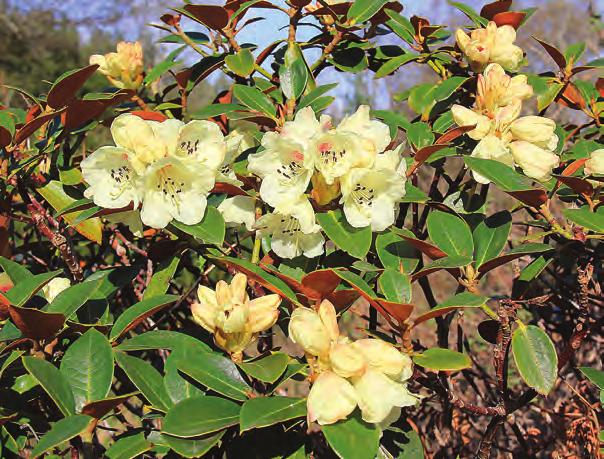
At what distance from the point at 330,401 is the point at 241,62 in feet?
2.54

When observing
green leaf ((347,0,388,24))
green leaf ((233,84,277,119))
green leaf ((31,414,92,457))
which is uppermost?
green leaf ((347,0,388,24))

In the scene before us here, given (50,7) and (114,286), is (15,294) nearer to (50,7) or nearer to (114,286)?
(114,286)

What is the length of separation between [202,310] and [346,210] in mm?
235

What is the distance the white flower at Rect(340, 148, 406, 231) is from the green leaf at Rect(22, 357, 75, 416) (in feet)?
1.36

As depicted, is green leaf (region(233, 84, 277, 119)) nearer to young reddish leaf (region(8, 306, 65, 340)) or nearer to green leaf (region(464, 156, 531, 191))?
green leaf (region(464, 156, 531, 191))

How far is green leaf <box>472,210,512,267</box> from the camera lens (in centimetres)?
98

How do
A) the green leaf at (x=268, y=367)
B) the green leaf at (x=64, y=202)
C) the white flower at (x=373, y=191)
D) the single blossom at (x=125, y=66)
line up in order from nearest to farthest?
the green leaf at (x=268, y=367) → the white flower at (x=373, y=191) → the green leaf at (x=64, y=202) → the single blossom at (x=125, y=66)

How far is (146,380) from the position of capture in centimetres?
88

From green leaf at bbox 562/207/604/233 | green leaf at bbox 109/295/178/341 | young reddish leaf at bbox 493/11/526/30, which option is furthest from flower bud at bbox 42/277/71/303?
young reddish leaf at bbox 493/11/526/30

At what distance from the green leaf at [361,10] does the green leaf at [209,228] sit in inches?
21.3

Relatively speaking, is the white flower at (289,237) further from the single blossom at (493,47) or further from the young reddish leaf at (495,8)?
the young reddish leaf at (495,8)

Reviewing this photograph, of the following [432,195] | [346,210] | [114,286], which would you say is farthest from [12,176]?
[432,195]

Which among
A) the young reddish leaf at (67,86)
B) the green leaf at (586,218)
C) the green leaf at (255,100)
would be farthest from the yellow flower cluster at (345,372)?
the young reddish leaf at (67,86)

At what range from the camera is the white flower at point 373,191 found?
3.03 ft
